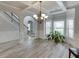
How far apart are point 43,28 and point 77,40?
4974 millimetres

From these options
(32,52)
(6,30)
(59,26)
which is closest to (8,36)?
(6,30)

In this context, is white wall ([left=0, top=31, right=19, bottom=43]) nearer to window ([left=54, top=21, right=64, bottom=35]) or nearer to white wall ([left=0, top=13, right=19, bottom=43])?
white wall ([left=0, top=13, right=19, bottom=43])

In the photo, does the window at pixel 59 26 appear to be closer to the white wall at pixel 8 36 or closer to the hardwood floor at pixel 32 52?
the hardwood floor at pixel 32 52

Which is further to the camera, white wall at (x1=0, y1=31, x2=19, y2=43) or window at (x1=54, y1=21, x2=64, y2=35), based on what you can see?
window at (x1=54, y1=21, x2=64, y2=35)

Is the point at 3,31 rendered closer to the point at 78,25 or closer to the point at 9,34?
the point at 9,34

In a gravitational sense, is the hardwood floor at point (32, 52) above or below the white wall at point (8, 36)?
below

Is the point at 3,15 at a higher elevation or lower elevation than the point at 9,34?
higher

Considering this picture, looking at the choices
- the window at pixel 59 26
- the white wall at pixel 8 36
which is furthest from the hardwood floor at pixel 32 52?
the window at pixel 59 26

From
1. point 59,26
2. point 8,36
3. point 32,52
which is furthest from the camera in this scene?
point 59,26

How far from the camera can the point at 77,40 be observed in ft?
22.0

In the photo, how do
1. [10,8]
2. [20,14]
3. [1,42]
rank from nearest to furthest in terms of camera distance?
1. [10,8]
2. [1,42]
3. [20,14]

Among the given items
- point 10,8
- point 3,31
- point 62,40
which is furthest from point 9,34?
point 62,40

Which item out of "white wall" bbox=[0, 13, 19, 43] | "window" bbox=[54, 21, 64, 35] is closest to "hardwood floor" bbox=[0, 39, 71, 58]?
"white wall" bbox=[0, 13, 19, 43]

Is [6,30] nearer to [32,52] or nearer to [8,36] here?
[8,36]
